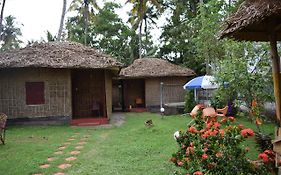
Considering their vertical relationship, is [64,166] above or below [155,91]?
below

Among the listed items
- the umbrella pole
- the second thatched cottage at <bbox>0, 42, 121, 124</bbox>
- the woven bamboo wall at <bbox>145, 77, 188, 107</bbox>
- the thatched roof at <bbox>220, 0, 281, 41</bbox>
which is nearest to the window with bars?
the second thatched cottage at <bbox>0, 42, 121, 124</bbox>

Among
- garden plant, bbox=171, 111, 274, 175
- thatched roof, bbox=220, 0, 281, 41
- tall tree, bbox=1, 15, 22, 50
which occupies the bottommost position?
garden plant, bbox=171, 111, 274, 175

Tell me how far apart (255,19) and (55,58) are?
1082 cm

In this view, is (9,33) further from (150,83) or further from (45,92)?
(45,92)

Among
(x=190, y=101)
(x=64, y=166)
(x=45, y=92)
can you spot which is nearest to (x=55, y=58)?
(x=45, y=92)

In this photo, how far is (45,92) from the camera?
14.5 m

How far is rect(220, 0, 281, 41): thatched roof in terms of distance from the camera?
4699 millimetres

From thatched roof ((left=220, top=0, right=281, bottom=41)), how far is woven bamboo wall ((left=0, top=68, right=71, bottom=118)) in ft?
32.3

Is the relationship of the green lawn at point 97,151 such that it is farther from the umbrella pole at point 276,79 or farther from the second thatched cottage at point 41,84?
the second thatched cottage at point 41,84

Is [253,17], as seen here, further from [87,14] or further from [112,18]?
[112,18]

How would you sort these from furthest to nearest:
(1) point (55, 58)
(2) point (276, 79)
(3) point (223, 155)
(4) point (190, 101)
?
(4) point (190, 101) → (1) point (55, 58) → (2) point (276, 79) → (3) point (223, 155)

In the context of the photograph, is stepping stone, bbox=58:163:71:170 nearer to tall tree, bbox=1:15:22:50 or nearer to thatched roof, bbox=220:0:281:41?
thatched roof, bbox=220:0:281:41

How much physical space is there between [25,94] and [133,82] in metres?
10.6

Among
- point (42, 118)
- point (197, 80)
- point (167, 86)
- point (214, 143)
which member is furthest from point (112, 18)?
point (214, 143)
